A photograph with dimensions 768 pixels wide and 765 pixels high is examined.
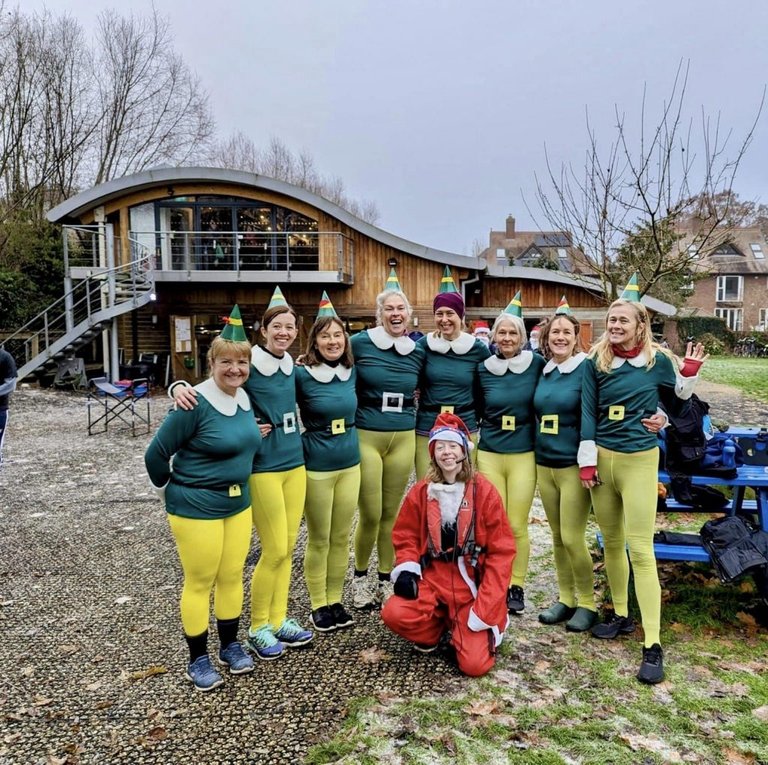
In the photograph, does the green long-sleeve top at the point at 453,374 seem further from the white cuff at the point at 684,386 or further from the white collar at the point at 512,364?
the white cuff at the point at 684,386

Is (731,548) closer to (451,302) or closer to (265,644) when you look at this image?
(451,302)

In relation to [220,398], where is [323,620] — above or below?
below

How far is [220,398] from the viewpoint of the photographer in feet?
10.0

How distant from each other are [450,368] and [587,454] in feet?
3.52

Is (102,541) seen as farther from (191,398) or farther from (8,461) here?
(8,461)

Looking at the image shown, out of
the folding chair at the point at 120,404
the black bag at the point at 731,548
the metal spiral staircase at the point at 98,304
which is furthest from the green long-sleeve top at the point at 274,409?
the metal spiral staircase at the point at 98,304

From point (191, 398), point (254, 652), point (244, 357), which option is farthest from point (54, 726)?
point (244, 357)

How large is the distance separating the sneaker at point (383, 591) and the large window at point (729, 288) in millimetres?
46489

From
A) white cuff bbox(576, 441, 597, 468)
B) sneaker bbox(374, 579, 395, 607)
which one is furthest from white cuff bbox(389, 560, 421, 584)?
white cuff bbox(576, 441, 597, 468)

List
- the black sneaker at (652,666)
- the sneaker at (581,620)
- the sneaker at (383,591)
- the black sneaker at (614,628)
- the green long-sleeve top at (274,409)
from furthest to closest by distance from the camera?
the sneaker at (383,591)
the sneaker at (581,620)
the black sneaker at (614,628)
the green long-sleeve top at (274,409)
the black sneaker at (652,666)

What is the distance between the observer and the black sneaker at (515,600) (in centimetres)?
405

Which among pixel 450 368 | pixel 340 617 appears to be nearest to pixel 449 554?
pixel 340 617

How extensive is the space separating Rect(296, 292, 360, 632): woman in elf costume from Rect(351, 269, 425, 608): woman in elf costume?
0.60 ft

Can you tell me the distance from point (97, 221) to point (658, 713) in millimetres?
19302
